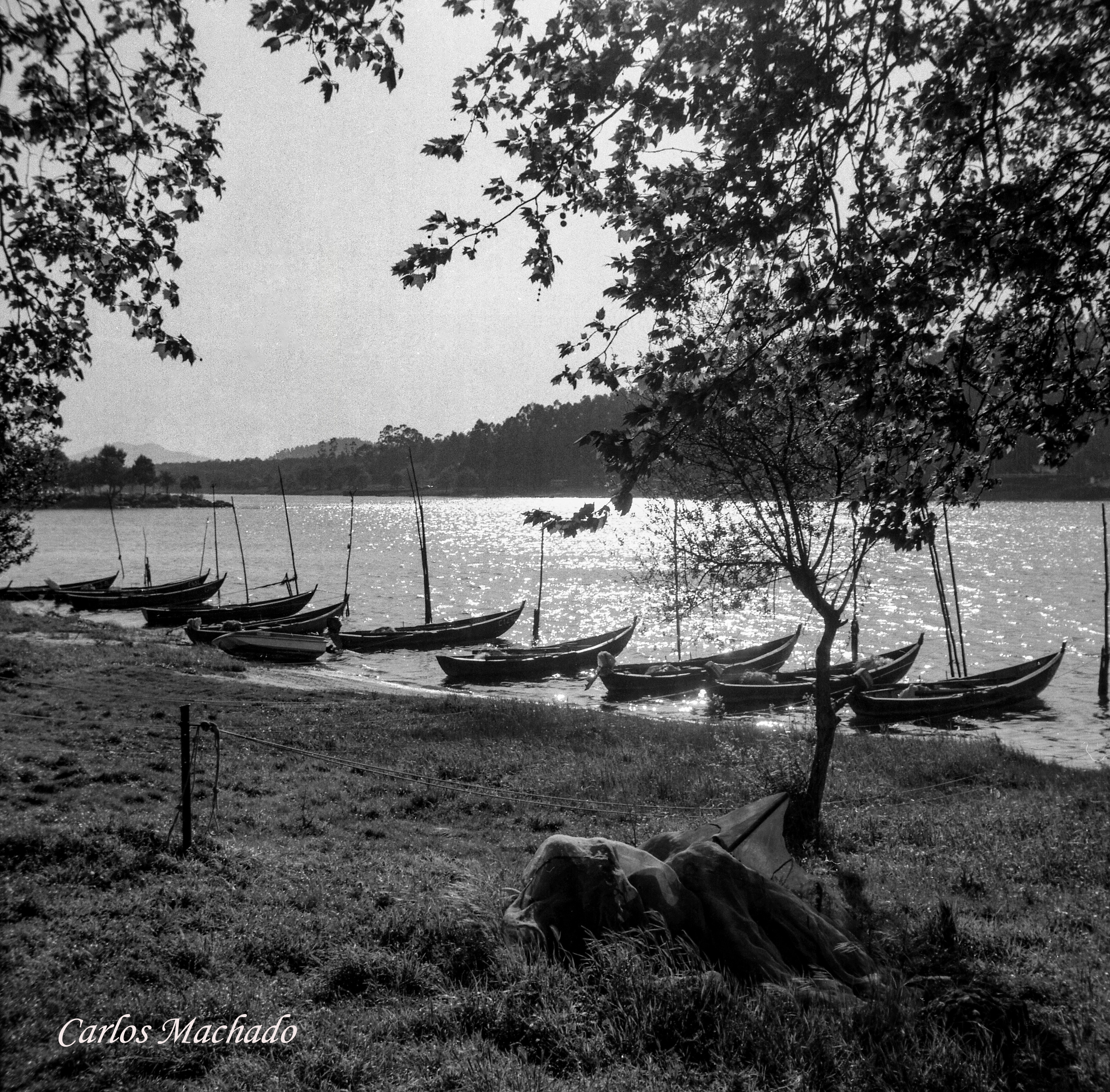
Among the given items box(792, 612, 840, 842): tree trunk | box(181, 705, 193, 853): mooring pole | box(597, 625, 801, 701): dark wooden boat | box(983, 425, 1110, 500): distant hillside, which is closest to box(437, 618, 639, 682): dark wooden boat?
box(597, 625, 801, 701): dark wooden boat

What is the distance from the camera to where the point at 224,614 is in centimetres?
4791

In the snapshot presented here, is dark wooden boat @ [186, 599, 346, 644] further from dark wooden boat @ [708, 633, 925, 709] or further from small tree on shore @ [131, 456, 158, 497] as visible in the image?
small tree on shore @ [131, 456, 158, 497]

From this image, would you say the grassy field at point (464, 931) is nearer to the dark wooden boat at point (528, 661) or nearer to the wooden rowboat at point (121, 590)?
the dark wooden boat at point (528, 661)

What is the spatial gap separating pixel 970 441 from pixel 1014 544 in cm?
10252

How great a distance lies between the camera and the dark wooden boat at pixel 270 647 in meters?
37.4

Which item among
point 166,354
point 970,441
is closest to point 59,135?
point 166,354

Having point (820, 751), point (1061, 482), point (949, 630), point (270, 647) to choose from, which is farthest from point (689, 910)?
point (1061, 482)

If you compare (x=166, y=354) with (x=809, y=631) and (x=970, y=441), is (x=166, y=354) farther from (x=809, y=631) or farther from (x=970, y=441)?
(x=809, y=631)

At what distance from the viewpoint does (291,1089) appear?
4.40 metres

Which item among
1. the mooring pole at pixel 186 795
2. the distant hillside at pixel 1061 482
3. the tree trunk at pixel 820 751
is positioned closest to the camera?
the mooring pole at pixel 186 795

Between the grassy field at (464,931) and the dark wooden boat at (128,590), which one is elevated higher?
the grassy field at (464,931)

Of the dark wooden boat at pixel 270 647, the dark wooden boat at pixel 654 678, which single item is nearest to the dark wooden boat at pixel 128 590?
the dark wooden boat at pixel 270 647

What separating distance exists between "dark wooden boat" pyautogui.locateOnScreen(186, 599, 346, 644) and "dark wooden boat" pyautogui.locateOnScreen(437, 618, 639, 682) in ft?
32.8

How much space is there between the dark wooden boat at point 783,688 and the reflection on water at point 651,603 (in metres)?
0.60
